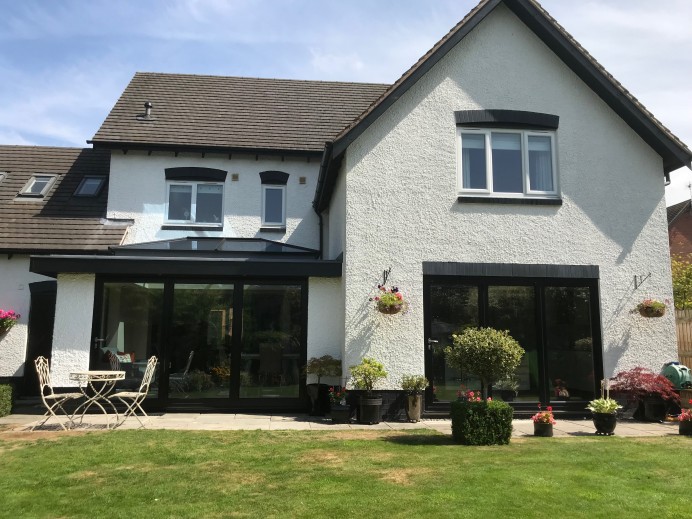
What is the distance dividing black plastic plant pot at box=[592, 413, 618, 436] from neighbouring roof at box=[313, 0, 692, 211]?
19.1 ft

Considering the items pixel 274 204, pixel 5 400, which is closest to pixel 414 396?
pixel 274 204

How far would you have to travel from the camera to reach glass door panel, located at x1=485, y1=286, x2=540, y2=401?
36.9ft

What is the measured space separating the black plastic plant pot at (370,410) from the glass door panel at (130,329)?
4392mm

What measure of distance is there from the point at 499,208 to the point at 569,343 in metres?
3.11

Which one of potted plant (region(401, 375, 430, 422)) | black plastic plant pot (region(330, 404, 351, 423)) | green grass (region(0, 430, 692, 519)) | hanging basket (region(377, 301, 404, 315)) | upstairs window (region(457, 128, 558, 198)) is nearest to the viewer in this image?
green grass (region(0, 430, 692, 519))

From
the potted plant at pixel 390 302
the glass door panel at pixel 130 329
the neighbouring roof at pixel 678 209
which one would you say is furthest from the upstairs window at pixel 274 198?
the neighbouring roof at pixel 678 209

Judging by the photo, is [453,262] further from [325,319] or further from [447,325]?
[325,319]

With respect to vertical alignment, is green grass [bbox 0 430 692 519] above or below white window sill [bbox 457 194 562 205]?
below

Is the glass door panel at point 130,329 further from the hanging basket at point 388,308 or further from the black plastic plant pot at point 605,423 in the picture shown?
the black plastic plant pot at point 605,423

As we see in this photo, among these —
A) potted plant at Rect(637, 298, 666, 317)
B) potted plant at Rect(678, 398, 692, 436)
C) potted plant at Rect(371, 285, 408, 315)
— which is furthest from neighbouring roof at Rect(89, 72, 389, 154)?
potted plant at Rect(678, 398, 692, 436)

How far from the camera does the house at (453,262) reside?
36.6 feet

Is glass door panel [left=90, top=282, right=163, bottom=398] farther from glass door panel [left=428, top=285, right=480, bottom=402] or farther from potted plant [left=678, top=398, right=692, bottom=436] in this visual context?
potted plant [left=678, top=398, right=692, bottom=436]

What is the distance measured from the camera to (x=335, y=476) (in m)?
6.33

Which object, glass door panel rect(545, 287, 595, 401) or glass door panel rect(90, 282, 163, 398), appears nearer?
glass door panel rect(545, 287, 595, 401)
